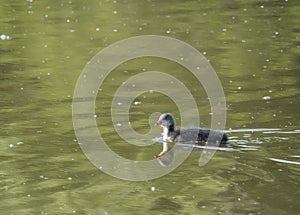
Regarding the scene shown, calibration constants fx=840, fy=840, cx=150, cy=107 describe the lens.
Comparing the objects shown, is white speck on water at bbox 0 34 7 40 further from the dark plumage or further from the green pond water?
the dark plumage

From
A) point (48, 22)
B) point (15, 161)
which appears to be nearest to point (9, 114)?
point (15, 161)

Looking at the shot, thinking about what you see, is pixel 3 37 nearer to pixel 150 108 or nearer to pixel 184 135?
pixel 150 108

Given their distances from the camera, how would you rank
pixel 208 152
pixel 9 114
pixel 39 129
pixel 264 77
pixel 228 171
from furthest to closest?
pixel 264 77 < pixel 9 114 < pixel 39 129 < pixel 208 152 < pixel 228 171

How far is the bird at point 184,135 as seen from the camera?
1000 centimetres

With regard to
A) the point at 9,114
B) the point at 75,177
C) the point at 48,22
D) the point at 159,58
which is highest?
the point at 48,22

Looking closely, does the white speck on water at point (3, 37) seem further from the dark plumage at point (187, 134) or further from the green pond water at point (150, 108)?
the dark plumage at point (187, 134)

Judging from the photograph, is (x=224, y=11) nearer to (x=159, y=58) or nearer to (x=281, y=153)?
(x=159, y=58)

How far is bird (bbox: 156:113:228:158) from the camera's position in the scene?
10.0 m

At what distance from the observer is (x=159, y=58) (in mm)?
15695

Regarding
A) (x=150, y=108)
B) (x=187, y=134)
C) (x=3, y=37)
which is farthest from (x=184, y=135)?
(x=3, y=37)

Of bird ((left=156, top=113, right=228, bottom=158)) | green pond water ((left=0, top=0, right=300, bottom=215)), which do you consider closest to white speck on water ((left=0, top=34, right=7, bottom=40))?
green pond water ((left=0, top=0, right=300, bottom=215))

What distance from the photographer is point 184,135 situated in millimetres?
10383

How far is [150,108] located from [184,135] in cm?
170

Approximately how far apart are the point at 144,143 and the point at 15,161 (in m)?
1.66
